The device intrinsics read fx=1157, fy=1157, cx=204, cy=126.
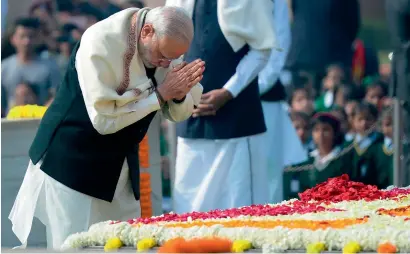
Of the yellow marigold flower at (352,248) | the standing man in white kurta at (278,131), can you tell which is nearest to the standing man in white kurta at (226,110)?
the standing man in white kurta at (278,131)

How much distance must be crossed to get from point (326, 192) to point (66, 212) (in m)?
1.25

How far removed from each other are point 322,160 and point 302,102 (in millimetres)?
738

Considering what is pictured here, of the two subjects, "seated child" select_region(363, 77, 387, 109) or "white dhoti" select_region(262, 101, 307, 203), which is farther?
"seated child" select_region(363, 77, 387, 109)

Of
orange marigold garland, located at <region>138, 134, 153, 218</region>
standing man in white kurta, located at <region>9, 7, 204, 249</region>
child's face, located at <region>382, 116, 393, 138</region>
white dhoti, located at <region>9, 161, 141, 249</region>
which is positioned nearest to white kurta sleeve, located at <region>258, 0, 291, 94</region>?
orange marigold garland, located at <region>138, 134, 153, 218</region>

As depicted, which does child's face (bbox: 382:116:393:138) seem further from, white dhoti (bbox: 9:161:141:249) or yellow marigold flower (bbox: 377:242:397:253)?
yellow marigold flower (bbox: 377:242:397:253)

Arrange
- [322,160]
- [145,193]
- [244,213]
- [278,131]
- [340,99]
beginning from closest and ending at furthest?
1. [244,213]
2. [145,193]
3. [278,131]
4. [322,160]
5. [340,99]

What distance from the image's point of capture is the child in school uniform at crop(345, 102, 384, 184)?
1007 cm

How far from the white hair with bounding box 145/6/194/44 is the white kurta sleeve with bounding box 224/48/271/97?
1.80 m

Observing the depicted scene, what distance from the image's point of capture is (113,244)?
4.31 metres

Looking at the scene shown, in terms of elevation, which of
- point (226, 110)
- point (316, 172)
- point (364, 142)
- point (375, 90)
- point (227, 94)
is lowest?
point (316, 172)

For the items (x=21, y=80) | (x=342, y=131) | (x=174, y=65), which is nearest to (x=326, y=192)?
(x=174, y=65)

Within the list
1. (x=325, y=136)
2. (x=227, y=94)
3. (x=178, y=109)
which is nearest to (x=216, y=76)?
(x=227, y=94)

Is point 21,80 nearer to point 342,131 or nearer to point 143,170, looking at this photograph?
point 342,131

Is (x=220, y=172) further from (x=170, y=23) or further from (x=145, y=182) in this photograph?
(x=170, y=23)
